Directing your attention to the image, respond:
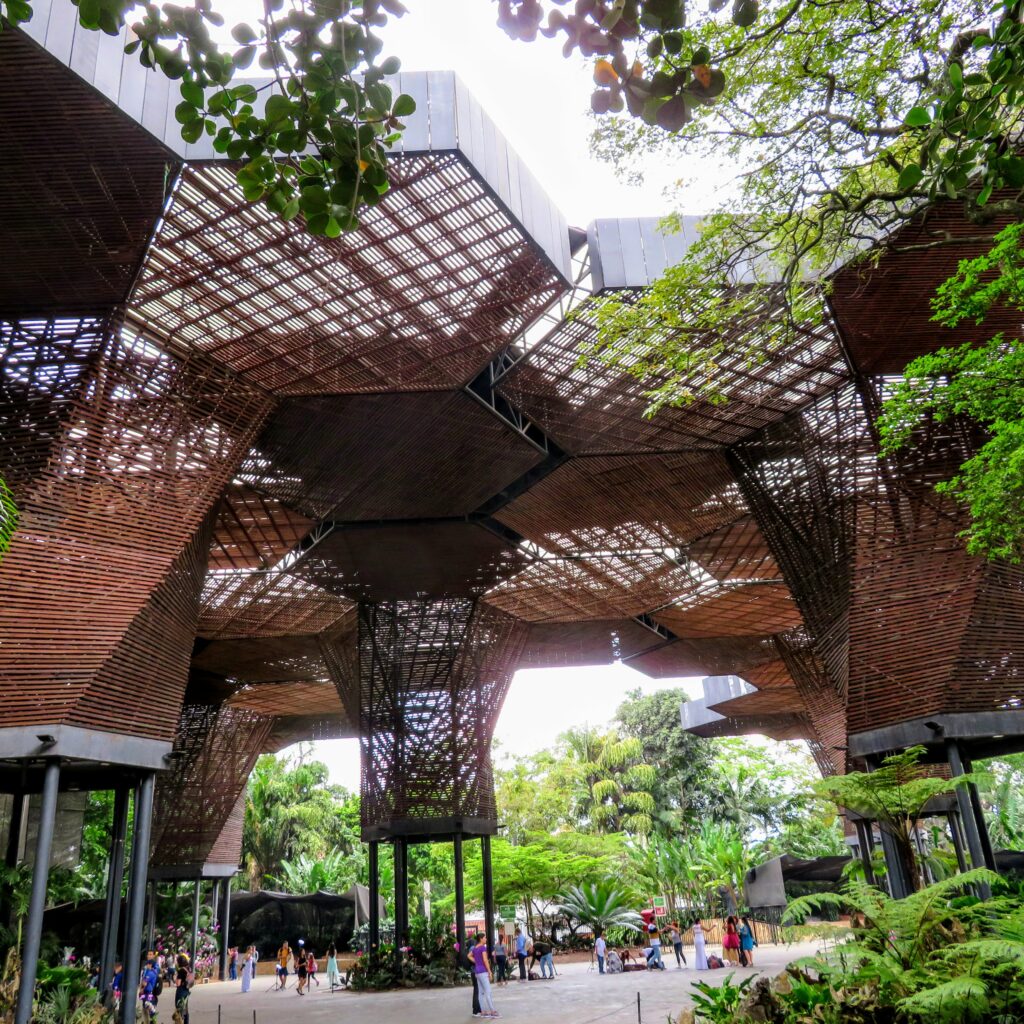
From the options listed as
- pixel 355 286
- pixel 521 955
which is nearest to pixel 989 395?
pixel 355 286

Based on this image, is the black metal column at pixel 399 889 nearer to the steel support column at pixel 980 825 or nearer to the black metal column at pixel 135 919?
the black metal column at pixel 135 919

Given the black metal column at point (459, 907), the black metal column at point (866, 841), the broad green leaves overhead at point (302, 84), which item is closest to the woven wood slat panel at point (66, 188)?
the broad green leaves overhead at point (302, 84)

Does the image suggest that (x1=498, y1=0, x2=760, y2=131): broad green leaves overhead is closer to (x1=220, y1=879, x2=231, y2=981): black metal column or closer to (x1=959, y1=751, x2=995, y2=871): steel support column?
(x1=959, y1=751, x2=995, y2=871): steel support column

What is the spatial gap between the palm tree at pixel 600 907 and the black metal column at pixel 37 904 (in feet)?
61.0

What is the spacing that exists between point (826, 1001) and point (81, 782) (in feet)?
34.6

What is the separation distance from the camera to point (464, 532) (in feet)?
59.4

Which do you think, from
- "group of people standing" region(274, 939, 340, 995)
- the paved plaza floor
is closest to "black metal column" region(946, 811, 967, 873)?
the paved plaza floor

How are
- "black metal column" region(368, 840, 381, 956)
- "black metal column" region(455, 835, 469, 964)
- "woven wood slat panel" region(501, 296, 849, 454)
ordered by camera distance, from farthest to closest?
"black metal column" region(368, 840, 381, 956) → "black metal column" region(455, 835, 469, 964) → "woven wood slat panel" region(501, 296, 849, 454)

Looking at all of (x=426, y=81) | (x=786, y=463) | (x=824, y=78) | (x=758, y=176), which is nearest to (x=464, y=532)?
(x=786, y=463)

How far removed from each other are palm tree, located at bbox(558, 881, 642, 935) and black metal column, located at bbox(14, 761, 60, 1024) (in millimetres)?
18580

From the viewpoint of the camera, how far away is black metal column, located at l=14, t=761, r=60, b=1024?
345 inches

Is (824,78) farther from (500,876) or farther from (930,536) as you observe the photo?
(500,876)

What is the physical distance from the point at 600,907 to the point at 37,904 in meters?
19.2

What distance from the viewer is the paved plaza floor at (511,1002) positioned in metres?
11.9
